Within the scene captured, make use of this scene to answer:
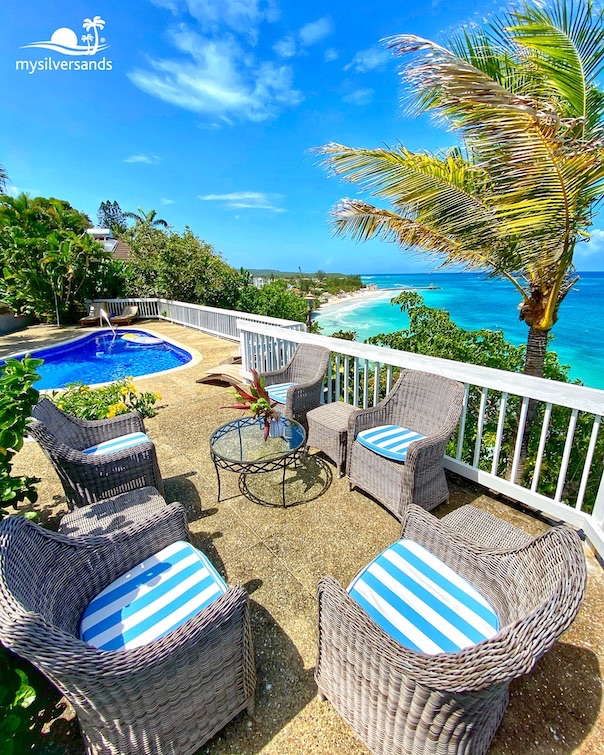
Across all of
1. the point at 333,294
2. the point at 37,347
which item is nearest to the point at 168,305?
the point at 37,347

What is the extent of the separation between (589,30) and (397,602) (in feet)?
13.6

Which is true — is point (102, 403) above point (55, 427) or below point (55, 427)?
below

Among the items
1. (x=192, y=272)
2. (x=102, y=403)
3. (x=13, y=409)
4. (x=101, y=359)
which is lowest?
(x=101, y=359)

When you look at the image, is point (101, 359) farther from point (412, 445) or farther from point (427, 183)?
point (412, 445)

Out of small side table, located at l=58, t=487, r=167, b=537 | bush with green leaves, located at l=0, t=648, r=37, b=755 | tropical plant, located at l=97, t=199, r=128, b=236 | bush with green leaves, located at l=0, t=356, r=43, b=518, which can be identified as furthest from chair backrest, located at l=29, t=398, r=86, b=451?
tropical plant, located at l=97, t=199, r=128, b=236

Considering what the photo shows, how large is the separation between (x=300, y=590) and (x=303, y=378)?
239cm

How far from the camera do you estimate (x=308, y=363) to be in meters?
3.96

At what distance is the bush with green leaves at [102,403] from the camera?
3740 millimetres

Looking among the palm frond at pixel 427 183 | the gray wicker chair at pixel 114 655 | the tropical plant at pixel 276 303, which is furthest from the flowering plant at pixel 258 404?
the tropical plant at pixel 276 303

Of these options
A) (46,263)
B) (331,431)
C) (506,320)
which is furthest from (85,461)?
(506,320)

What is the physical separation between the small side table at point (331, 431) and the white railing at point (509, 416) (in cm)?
46

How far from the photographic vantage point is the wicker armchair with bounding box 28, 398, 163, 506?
2.18 meters

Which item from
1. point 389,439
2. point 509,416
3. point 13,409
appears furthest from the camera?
point 509,416

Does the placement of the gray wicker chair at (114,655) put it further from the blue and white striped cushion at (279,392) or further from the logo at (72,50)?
the logo at (72,50)
